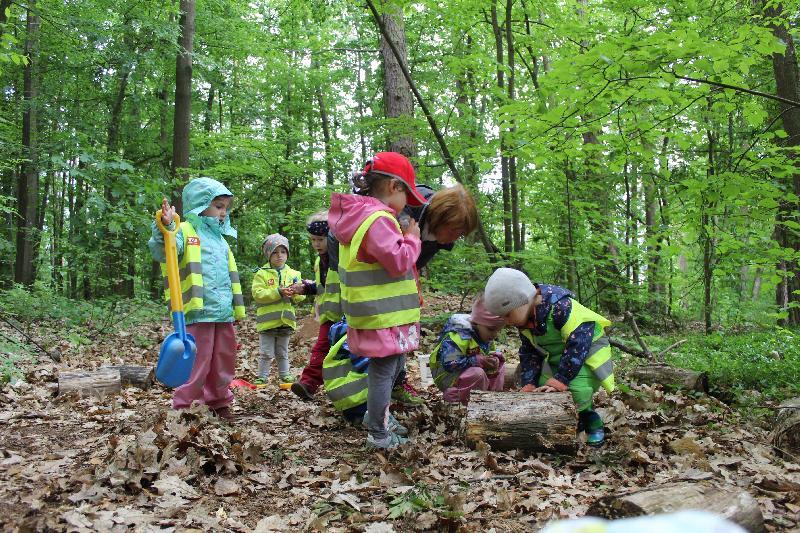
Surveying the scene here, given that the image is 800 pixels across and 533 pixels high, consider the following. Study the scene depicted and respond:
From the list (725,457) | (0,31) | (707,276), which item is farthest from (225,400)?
(0,31)

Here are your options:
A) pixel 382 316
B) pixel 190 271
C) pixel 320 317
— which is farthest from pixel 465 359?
pixel 190 271

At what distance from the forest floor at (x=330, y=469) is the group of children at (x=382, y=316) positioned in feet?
1.20

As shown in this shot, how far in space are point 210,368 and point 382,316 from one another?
6.36ft

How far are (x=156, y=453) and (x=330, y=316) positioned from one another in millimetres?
2374

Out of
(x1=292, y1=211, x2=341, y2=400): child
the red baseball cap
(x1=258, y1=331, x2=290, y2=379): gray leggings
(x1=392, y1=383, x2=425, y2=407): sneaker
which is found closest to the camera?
the red baseball cap

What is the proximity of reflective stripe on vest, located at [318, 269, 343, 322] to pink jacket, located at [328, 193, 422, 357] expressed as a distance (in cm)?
133

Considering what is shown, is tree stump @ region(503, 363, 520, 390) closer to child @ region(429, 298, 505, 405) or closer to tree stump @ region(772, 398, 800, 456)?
child @ region(429, 298, 505, 405)

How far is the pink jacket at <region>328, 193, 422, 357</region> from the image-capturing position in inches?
147

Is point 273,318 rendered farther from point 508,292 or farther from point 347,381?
point 508,292

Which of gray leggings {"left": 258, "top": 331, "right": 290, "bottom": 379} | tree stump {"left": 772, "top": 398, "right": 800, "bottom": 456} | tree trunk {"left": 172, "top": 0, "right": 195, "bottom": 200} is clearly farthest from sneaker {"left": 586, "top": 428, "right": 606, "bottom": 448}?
tree trunk {"left": 172, "top": 0, "right": 195, "bottom": 200}

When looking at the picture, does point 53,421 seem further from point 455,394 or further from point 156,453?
point 455,394

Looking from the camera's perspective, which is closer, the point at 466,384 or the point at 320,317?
the point at 466,384

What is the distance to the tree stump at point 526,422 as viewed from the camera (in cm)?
385

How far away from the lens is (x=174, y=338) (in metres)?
4.25
